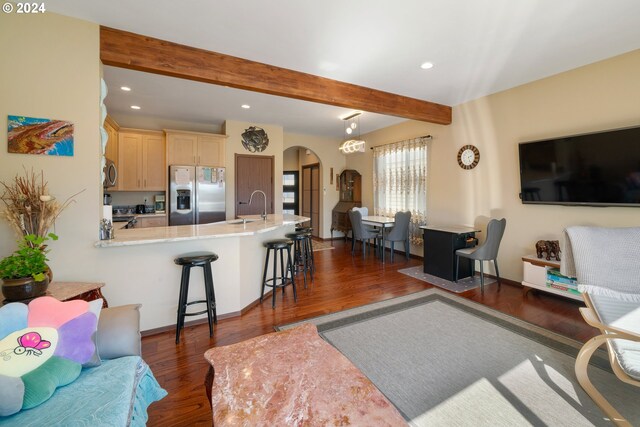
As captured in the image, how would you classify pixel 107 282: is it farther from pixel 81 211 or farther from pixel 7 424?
pixel 7 424

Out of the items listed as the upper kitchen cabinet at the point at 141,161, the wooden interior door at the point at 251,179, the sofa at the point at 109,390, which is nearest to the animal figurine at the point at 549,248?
the sofa at the point at 109,390

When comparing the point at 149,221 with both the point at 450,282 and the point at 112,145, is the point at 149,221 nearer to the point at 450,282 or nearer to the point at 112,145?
the point at 112,145

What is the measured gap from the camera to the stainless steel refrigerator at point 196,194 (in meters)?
5.00

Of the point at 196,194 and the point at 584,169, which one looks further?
the point at 196,194

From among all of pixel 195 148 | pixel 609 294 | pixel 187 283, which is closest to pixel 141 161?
pixel 195 148

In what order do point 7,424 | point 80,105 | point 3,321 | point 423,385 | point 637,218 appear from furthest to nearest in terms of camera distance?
point 637,218
point 80,105
point 423,385
point 3,321
point 7,424

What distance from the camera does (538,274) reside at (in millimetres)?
3287

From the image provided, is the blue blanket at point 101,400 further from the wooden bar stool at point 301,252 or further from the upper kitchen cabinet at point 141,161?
the upper kitchen cabinet at point 141,161

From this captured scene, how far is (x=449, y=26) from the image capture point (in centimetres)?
237

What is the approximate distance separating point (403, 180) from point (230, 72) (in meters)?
3.96

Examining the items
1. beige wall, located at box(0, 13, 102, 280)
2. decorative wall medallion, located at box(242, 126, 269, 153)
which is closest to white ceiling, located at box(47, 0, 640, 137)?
beige wall, located at box(0, 13, 102, 280)

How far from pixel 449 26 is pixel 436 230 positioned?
8.84 feet

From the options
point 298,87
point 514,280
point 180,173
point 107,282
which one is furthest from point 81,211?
point 514,280

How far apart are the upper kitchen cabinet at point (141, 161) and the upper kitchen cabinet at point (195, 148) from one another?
0.24 meters
